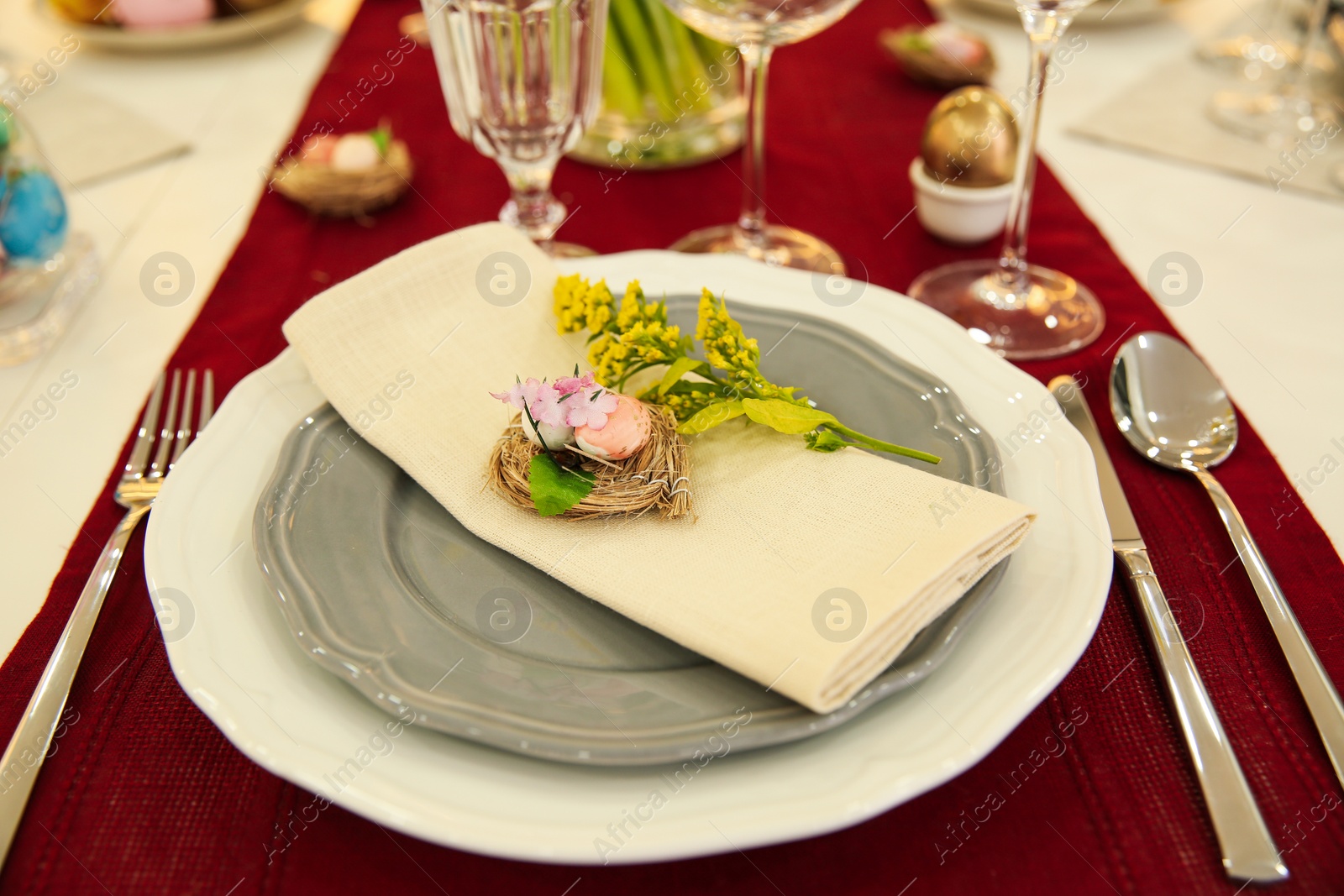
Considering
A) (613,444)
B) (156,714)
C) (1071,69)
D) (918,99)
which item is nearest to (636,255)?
(613,444)

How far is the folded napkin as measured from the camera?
1.64ft

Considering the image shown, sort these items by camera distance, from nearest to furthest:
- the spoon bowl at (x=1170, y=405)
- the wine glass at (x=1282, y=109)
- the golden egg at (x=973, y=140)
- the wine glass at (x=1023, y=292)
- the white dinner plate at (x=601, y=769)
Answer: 1. the white dinner plate at (x=601, y=769)
2. the spoon bowl at (x=1170, y=405)
3. the wine glass at (x=1023, y=292)
4. the golden egg at (x=973, y=140)
5. the wine glass at (x=1282, y=109)

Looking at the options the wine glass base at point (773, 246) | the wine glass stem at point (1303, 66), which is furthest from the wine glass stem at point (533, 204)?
the wine glass stem at point (1303, 66)

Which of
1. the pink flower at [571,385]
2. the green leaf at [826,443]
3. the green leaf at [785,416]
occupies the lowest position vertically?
the green leaf at [826,443]

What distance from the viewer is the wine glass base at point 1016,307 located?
88cm

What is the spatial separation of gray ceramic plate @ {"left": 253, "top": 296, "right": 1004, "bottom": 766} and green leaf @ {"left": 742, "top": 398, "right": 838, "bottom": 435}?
5 centimetres

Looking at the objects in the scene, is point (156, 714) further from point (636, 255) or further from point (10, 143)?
point (10, 143)

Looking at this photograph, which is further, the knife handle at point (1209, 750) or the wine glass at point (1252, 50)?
the wine glass at point (1252, 50)

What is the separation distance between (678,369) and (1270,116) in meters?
0.98

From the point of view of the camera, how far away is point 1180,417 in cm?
75

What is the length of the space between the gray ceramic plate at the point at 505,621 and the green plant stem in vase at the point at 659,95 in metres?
0.58

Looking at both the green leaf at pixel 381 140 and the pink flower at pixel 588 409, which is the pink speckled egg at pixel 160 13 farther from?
the pink flower at pixel 588 409

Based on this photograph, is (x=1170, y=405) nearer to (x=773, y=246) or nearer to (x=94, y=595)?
(x=773, y=246)

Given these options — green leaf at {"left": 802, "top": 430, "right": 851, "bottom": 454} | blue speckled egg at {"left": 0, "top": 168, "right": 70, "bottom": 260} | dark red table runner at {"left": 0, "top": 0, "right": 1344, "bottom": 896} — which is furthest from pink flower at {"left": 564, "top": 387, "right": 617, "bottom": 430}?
blue speckled egg at {"left": 0, "top": 168, "right": 70, "bottom": 260}
